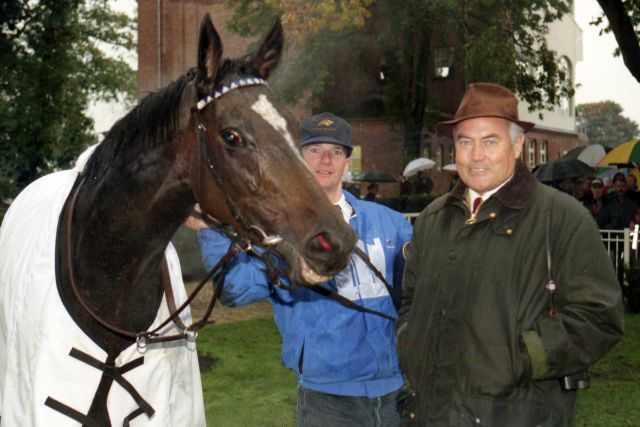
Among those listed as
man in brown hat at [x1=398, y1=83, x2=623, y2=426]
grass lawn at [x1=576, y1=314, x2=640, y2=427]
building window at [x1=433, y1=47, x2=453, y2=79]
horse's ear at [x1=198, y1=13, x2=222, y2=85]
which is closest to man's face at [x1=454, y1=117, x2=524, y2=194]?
man in brown hat at [x1=398, y1=83, x2=623, y2=426]

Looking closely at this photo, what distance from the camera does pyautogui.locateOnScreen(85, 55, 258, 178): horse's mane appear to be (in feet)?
8.80

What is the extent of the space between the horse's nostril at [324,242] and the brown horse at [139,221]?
0.15 m

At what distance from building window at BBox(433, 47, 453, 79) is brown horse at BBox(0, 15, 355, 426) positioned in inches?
1007

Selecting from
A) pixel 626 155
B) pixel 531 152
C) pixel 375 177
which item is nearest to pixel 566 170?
pixel 626 155

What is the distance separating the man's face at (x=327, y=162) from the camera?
3.33 meters

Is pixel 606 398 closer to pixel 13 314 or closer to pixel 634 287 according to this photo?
pixel 634 287

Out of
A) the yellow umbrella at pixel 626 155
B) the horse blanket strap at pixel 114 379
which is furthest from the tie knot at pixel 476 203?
the yellow umbrella at pixel 626 155

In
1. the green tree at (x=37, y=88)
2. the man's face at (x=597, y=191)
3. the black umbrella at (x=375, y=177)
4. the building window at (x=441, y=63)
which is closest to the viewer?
the man's face at (x=597, y=191)

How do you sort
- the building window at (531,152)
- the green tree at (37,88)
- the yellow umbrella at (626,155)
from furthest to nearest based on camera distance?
the building window at (531,152)
the green tree at (37,88)
the yellow umbrella at (626,155)

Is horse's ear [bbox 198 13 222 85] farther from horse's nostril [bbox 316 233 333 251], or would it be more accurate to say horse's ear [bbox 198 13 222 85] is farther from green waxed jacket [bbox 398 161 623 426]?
green waxed jacket [bbox 398 161 623 426]

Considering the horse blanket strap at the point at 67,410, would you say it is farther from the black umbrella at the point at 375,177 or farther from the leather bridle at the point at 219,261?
the black umbrella at the point at 375,177

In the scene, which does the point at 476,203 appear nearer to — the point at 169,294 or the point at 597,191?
the point at 169,294

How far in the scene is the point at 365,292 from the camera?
322 centimetres

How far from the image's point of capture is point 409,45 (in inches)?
864
